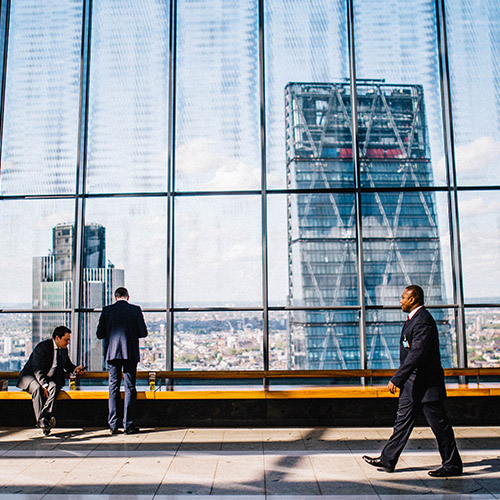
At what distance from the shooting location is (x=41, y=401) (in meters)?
5.19

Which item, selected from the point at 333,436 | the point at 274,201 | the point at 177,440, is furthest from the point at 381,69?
the point at 177,440

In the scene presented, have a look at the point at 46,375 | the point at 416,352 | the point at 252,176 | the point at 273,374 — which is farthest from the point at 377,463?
the point at 252,176

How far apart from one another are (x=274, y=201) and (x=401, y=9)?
3.20 metres

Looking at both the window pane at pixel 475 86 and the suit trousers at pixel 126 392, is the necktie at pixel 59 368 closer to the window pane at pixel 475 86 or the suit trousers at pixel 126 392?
the suit trousers at pixel 126 392

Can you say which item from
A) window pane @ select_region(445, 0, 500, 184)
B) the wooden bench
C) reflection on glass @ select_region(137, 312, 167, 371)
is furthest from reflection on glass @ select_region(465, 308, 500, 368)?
reflection on glass @ select_region(137, 312, 167, 371)

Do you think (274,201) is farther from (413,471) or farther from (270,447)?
(413,471)

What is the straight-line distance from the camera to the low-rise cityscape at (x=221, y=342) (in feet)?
21.4

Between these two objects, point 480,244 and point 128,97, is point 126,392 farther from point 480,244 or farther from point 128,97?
point 480,244

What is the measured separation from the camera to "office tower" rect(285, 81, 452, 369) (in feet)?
21.6

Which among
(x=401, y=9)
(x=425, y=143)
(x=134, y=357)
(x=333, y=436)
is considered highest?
(x=401, y=9)

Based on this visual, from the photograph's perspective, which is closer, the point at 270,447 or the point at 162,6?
the point at 270,447

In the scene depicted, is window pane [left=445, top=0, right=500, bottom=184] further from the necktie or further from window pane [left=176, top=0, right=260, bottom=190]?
the necktie

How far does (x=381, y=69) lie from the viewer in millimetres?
7066

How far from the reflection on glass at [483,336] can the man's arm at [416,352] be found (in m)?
3.08
